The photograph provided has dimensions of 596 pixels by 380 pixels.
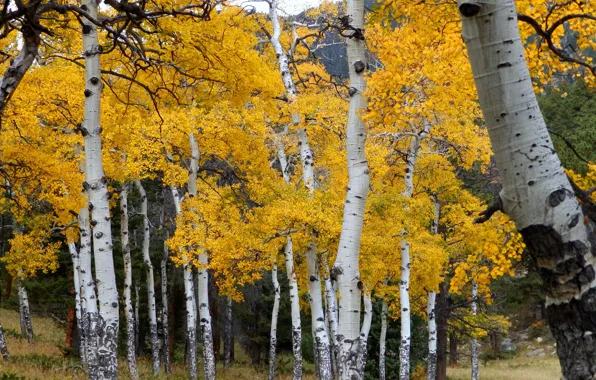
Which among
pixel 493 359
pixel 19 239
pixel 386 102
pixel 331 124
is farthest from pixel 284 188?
pixel 493 359

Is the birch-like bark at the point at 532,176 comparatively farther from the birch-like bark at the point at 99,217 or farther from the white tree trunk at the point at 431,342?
the white tree trunk at the point at 431,342

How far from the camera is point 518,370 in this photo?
26.1m

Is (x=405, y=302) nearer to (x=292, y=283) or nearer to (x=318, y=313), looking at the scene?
(x=292, y=283)

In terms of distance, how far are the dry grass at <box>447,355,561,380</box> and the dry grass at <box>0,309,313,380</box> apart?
28.9ft

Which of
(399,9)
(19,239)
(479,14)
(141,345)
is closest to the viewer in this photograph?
(479,14)

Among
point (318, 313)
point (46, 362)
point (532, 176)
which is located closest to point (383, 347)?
point (318, 313)

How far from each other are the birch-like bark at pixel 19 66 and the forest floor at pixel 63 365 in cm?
596

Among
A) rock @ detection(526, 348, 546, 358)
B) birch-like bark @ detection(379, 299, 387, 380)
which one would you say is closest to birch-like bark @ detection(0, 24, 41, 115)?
birch-like bark @ detection(379, 299, 387, 380)

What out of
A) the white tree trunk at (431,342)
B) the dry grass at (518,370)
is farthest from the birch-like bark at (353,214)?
the dry grass at (518,370)

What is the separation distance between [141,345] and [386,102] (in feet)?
70.3

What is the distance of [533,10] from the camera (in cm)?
519

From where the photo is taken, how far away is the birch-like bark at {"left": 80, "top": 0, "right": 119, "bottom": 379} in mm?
5945

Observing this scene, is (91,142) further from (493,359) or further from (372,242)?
(493,359)

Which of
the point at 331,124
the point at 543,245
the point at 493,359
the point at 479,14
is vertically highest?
the point at 331,124
